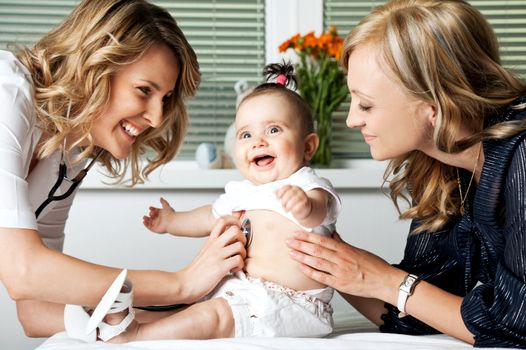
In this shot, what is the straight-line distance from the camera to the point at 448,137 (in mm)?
1770

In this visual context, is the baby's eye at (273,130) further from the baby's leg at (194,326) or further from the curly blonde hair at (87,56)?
the baby's leg at (194,326)

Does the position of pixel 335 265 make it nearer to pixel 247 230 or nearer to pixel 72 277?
pixel 247 230

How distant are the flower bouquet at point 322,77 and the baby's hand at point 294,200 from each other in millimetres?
1604

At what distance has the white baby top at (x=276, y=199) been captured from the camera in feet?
6.19

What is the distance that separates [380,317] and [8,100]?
1.20 metres

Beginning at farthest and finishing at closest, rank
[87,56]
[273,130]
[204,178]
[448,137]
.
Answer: [204,178]
[273,130]
[87,56]
[448,137]

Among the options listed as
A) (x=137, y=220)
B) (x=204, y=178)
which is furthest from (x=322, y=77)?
(x=137, y=220)

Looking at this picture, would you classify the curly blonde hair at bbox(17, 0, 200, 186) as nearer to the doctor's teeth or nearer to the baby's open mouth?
the doctor's teeth

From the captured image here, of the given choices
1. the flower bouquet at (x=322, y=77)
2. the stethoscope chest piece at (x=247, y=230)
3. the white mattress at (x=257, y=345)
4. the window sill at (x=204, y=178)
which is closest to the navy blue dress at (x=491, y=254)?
the white mattress at (x=257, y=345)

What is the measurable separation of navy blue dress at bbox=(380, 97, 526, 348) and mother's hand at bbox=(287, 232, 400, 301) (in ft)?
0.72

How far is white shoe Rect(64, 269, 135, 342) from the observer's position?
1.55 m

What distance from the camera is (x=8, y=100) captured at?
1.69 metres

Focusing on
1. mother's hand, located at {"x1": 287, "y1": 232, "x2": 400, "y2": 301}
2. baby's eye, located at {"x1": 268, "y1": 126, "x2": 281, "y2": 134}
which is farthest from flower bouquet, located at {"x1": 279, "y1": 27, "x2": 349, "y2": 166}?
mother's hand, located at {"x1": 287, "y1": 232, "x2": 400, "y2": 301}

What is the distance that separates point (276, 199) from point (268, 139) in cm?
18
